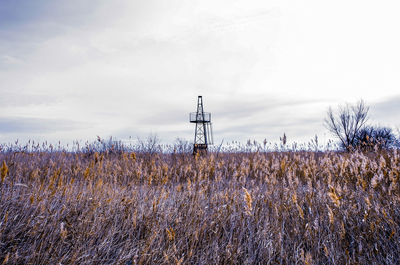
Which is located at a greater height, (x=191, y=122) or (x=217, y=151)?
(x=191, y=122)

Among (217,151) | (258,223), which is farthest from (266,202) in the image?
(217,151)

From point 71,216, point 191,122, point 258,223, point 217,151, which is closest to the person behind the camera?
point 71,216

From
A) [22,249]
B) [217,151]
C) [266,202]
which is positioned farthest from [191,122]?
[22,249]

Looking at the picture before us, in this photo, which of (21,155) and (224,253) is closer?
(224,253)

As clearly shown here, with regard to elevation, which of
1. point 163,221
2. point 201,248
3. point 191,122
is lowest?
point 201,248

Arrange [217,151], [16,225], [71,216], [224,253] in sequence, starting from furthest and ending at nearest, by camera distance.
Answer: [217,151] → [71,216] → [224,253] → [16,225]

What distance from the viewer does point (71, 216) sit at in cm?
357

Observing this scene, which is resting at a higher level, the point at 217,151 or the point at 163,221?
the point at 217,151

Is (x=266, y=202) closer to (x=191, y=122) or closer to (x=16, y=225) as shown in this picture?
(x=16, y=225)

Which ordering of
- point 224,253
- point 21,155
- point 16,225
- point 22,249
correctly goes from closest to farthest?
point 22,249 < point 16,225 < point 224,253 < point 21,155

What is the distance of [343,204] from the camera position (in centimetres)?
451

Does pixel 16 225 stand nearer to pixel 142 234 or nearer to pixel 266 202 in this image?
pixel 142 234

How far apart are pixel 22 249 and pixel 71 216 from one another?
2.67ft

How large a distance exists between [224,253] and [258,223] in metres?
0.77
